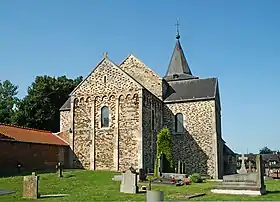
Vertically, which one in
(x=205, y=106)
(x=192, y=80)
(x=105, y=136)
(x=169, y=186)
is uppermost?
(x=192, y=80)

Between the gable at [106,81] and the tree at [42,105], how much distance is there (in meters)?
17.2

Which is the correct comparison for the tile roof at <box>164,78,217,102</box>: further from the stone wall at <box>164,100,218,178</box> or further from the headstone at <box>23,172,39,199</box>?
the headstone at <box>23,172,39,199</box>

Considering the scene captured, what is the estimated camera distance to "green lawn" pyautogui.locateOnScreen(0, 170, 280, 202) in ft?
55.2

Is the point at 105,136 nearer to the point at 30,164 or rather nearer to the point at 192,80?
the point at 30,164

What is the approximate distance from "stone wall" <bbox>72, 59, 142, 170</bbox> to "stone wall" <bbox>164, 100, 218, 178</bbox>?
6934mm

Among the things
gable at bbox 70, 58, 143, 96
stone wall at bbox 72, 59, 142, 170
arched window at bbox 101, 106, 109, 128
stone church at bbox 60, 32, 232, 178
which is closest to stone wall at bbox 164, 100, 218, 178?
stone church at bbox 60, 32, 232, 178

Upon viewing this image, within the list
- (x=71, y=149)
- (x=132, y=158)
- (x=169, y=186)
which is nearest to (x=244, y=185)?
(x=169, y=186)

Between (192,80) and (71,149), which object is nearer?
(71,149)

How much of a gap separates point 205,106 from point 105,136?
36.2 feet

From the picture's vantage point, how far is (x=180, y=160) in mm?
38688

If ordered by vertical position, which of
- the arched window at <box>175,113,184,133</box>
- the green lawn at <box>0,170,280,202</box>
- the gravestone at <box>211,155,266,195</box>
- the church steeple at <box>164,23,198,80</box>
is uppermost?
the church steeple at <box>164,23,198,80</box>

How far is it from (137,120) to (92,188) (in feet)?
43.8

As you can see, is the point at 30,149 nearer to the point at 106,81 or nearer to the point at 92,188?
the point at 106,81

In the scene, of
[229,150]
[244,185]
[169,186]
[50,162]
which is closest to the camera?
[244,185]
